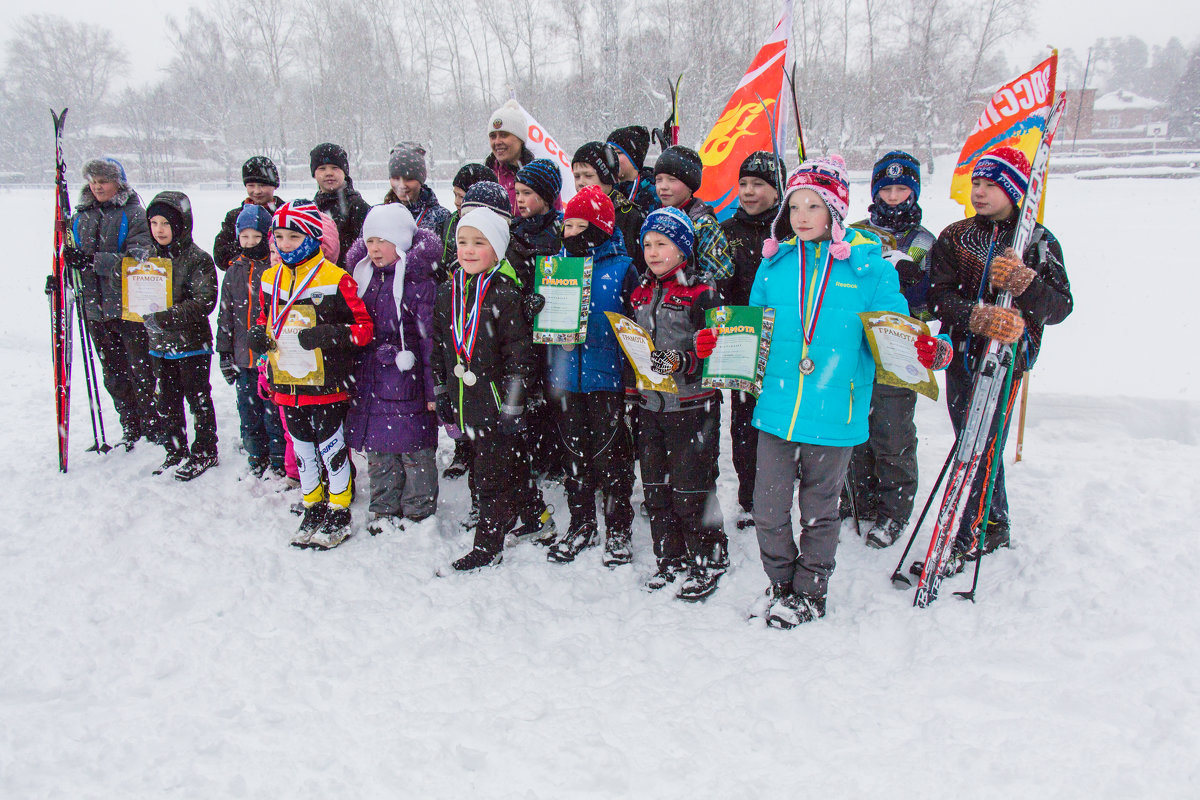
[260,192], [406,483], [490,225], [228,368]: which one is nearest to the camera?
[490,225]

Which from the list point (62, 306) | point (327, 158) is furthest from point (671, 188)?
point (62, 306)

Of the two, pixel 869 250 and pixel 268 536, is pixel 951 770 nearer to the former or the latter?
pixel 869 250

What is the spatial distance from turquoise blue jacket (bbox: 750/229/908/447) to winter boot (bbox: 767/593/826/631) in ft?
2.72

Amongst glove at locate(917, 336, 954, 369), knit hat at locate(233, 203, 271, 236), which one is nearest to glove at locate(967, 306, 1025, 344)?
glove at locate(917, 336, 954, 369)

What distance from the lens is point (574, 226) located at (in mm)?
3537

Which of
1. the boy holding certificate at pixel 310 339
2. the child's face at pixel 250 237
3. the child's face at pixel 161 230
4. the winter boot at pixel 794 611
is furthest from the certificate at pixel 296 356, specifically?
the winter boot at pixel 794 611

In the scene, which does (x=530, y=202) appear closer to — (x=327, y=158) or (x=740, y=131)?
(x=327, y=158)

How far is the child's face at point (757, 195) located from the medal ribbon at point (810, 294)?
912mm

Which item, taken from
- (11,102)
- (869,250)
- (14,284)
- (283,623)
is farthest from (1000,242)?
(11,102)

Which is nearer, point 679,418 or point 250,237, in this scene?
point 679,418

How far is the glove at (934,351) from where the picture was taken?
267cm

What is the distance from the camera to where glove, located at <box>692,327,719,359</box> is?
3.08 metres

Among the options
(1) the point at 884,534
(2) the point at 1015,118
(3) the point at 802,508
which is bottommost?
(1) the point at 884,534

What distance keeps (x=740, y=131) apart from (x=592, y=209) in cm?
287
